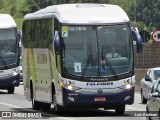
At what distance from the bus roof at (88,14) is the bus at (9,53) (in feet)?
49.1

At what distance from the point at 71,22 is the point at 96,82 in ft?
6.05

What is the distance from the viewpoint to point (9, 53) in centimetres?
4091

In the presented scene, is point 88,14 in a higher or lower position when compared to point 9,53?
higher

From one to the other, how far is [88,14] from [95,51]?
1.22m

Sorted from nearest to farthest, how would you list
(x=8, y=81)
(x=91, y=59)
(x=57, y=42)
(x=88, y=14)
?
(x=57, y=42) → (x=91, y=59) → (x=88, y=14) → (x=8, y=81)

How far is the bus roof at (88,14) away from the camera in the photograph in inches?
976

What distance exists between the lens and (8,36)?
135ft

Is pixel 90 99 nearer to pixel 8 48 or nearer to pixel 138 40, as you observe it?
pixel 138 40

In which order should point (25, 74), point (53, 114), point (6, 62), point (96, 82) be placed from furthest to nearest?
point (6, 62) → point (25, 74) → point (53, 114) → point (96, 82)

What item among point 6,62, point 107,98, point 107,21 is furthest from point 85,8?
point 6,62

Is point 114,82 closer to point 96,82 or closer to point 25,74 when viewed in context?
point 96,82

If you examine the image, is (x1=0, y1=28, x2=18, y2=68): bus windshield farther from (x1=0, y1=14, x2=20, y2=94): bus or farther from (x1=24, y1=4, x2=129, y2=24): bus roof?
(x1=24, y1=4, x2=129, y2=24): bus roof

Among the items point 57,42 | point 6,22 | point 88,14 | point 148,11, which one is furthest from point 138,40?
point 148,11

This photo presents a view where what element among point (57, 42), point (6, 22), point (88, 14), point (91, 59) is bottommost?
point (6, 22)
